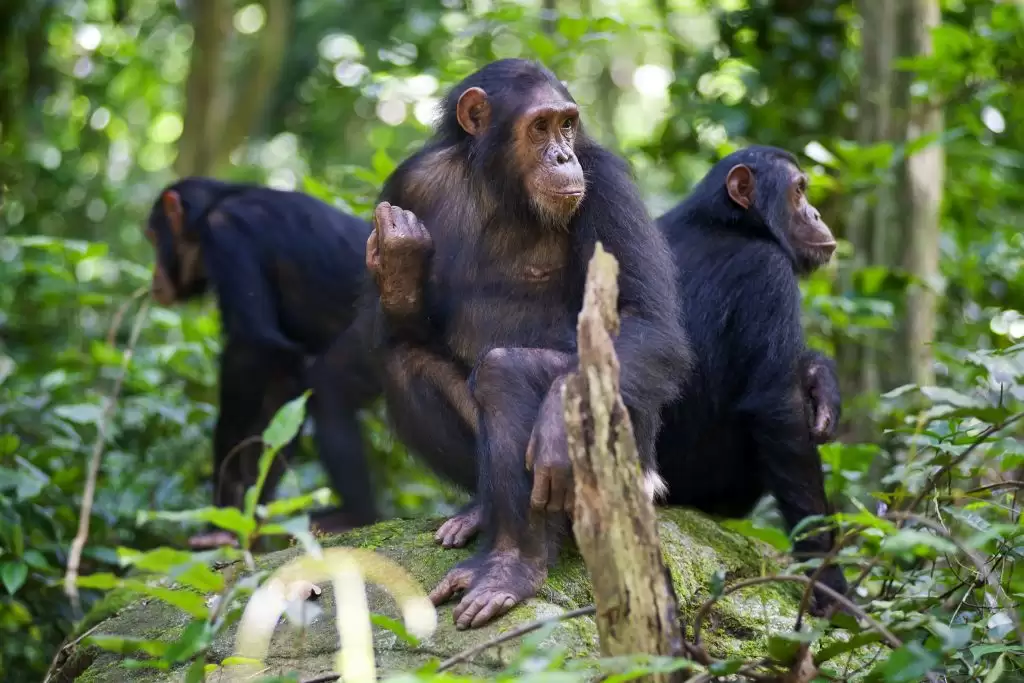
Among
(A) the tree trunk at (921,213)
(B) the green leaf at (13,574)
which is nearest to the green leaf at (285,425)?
(B) the green leaf at (13,574)

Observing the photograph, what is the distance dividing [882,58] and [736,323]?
10.5ft

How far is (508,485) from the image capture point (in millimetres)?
3809

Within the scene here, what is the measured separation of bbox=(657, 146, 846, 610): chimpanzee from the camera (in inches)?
199

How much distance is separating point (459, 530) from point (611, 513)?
163 centimetres

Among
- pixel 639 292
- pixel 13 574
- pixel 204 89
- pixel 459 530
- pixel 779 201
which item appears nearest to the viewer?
pixel 639 292

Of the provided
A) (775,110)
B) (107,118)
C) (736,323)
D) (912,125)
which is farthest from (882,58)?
(107,118)

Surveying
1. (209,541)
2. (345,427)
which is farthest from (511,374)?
(209,541)

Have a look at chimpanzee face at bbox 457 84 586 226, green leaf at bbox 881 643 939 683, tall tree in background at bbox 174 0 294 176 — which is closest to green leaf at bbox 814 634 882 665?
green leaf at bbox 881 643 939 683

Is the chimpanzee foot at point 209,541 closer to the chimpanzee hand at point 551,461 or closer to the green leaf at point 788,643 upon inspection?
the chimpanzee hand at point 551,461

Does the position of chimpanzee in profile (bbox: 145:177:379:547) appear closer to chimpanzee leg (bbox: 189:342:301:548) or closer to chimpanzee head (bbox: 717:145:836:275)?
chimpanzee leg (bbox: 189:342:301:548)

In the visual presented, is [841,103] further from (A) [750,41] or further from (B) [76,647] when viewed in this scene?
(B) [76,647]

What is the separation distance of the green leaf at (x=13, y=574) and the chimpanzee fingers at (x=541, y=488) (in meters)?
2.39

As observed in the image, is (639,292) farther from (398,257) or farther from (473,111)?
(473,111)

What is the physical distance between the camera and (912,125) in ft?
23.9
